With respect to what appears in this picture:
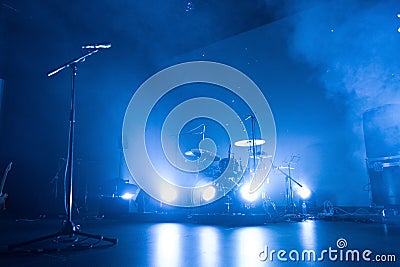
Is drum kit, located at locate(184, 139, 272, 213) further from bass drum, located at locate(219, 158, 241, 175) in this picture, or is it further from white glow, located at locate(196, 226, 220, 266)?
white glow, located at locate(196, 226, 220, 266)

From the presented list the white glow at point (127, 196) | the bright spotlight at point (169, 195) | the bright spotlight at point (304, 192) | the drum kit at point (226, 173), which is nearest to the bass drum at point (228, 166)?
the drum kit at point (226, 173)

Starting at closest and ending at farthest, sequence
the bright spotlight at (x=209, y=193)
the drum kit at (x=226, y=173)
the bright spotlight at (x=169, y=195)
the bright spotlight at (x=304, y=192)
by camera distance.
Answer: the drum kit at (x=226, y=173), the bright spotlight at (x=209, y=193), the bright spotlight at (x=169, y=195), the bright spotlight at (x=304, y=192)

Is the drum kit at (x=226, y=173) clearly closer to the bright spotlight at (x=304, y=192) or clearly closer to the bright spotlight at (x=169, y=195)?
the bright spotlight at (x=169, y=195)

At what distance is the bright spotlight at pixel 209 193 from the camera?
182 inches

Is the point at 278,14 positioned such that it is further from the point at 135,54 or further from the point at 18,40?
the point at 18,40

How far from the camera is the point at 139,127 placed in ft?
19.0

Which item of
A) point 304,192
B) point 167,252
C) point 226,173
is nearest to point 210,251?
point 167,252

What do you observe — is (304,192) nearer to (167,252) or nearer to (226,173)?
(226,173)

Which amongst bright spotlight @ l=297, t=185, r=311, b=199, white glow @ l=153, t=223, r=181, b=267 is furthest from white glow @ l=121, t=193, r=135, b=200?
bright spotlight @ l=297, t=185, r=311, b=199

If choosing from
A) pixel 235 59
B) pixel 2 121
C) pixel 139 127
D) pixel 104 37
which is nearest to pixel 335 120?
pixel 235 59

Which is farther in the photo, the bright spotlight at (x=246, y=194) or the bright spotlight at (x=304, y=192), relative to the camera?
the bright spotlight at (x=304, y=192)

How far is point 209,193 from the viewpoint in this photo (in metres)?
4.67

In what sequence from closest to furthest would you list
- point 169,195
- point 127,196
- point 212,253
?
point 212,253
point 127,196
point 169,195

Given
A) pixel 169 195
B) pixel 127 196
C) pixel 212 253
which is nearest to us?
pixel 212 253
